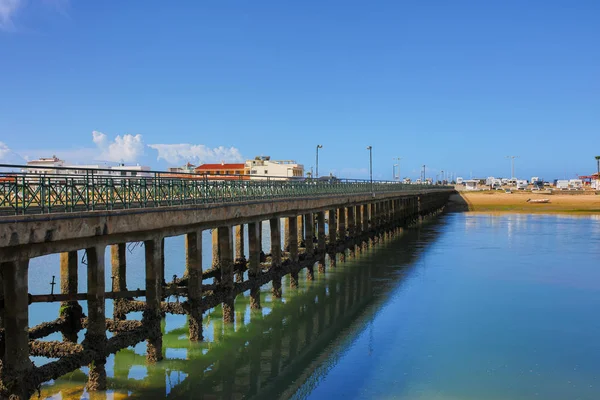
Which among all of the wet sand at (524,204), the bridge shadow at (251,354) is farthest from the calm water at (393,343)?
the wet sand at (524,204)

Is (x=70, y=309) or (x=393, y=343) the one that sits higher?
(x=70, y=309)

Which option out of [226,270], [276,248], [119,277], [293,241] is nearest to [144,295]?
[119,277]

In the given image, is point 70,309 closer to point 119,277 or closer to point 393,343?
point 119,277

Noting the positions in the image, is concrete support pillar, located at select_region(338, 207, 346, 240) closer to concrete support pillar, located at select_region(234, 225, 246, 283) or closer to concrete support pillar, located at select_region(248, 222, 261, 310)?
concrete support pillar, located at select_region(234, 225, 246, 283)

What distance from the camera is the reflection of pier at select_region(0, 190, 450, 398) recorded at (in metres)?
13.6

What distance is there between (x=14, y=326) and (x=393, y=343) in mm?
14275

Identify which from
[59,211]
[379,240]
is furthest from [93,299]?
[379,240]

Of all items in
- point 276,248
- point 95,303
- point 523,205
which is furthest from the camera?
point 523,205

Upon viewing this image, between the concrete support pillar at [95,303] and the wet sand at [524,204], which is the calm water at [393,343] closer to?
the concrete support pillar at [95,303]

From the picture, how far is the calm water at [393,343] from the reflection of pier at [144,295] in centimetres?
21

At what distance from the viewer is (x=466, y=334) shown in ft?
81.2

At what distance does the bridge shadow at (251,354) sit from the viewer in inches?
725

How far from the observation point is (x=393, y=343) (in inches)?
918

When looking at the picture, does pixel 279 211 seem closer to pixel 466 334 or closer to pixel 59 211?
pixel 466 334
